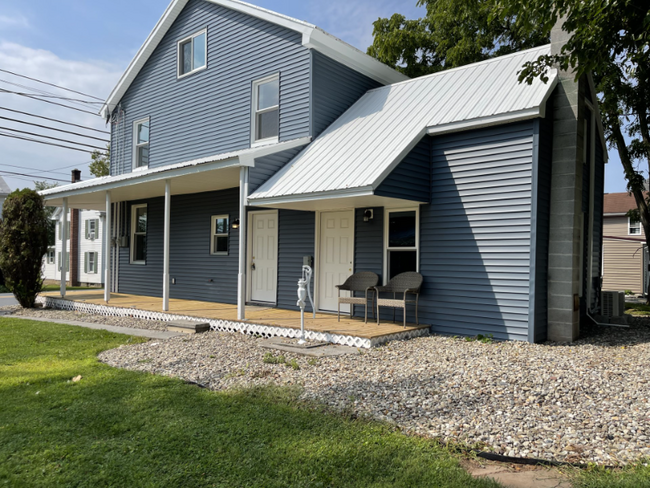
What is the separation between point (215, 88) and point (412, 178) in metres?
6.53

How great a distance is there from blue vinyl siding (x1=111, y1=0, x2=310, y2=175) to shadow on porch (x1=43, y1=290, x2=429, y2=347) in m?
3.81

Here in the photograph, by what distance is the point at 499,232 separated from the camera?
24.8 ft

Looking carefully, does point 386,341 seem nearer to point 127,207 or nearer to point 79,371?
point 79,371

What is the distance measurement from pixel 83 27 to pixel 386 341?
57.4 feet

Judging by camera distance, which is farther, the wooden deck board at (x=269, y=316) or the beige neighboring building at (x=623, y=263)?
the beige neighboring building at (x=623, y=263)

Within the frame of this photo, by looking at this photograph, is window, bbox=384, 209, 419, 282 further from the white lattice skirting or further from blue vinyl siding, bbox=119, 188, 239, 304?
blue vinyl siding, bbox=119, 188, 239, 304

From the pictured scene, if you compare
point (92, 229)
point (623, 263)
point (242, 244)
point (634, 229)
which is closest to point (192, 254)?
point (242, 244)

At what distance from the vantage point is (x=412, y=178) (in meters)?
7.90

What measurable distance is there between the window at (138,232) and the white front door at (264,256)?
16.1 feet

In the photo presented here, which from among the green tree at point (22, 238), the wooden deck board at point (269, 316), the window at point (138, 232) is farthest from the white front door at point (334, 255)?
the green tree at point (22, 238)

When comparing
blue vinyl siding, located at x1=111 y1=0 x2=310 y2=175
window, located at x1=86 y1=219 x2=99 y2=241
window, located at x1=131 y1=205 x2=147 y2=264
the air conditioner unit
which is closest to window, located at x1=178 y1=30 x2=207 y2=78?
blue vinyl siding, located at x1=111 y1=0 x2=310 y2=175

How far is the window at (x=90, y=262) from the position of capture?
2284 centimetres

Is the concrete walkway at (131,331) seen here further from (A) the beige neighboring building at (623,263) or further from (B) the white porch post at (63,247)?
(A) the beige neighboring building at (623,263)

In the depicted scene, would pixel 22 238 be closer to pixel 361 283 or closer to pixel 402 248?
pixel 361 283
